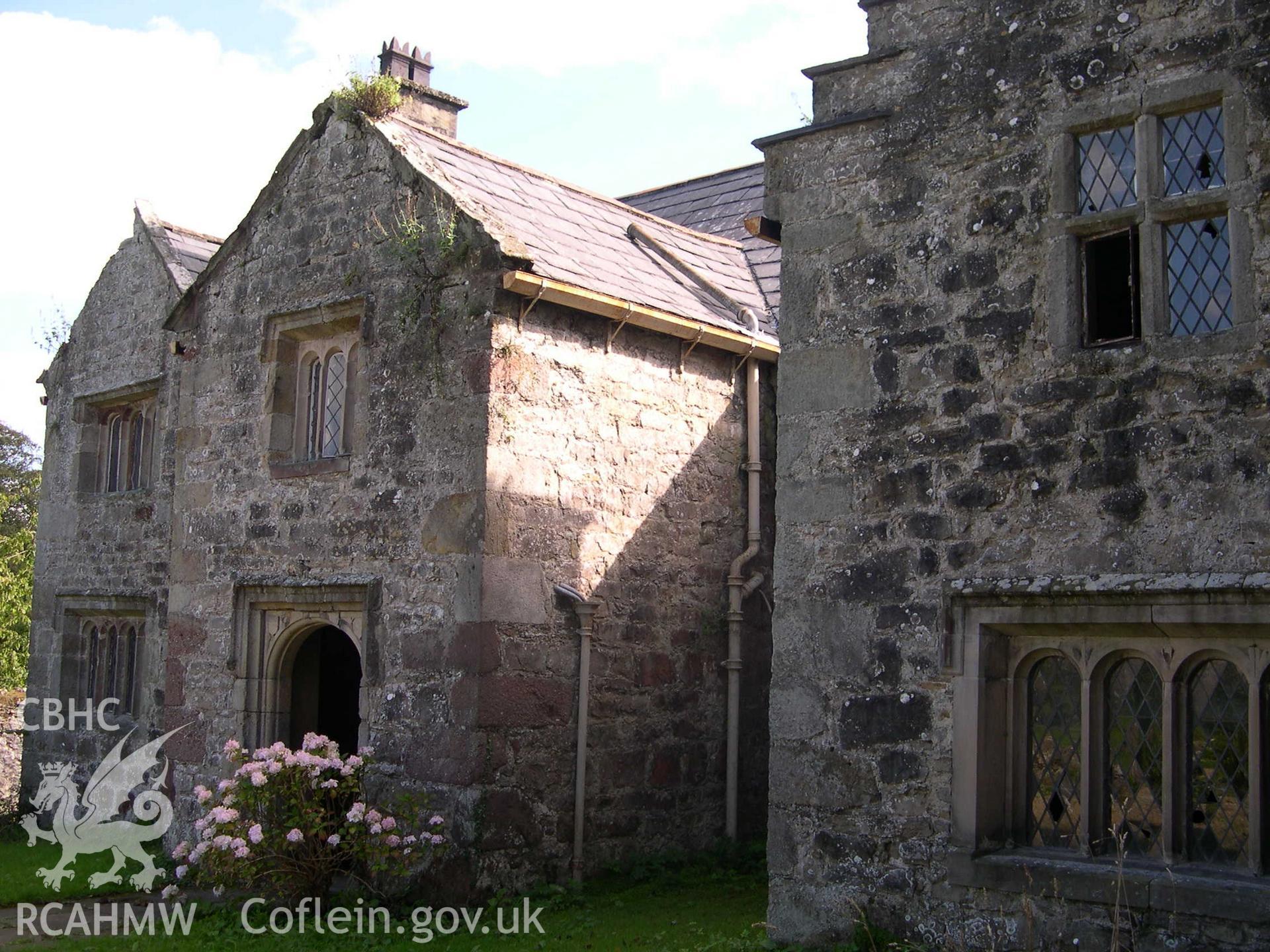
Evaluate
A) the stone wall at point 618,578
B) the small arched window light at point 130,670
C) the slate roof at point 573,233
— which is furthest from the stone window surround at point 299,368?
the small arched window light at point 130,670

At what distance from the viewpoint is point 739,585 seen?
35.2 feet

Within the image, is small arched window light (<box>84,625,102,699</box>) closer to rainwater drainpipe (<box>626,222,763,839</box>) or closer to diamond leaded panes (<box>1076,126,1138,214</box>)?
rainwater drainpipe (<box>626,222,763,839</box>)

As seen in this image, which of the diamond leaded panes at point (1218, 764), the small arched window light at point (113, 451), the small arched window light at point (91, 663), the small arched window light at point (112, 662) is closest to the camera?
the diamond leaded panes at point (1218, 764)

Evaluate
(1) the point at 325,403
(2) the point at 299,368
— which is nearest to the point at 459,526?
(1) the point at 325,403

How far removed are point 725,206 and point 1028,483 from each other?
10.1 meters

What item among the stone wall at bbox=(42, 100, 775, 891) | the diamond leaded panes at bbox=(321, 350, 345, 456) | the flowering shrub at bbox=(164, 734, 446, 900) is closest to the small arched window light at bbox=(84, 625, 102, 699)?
the stone wall at bbox=(42, 100, 775, 891)

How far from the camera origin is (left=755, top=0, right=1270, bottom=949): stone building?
18.5 ft

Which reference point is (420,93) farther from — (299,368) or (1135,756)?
(1135,756)

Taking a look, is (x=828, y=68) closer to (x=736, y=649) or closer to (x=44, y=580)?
(x=736, y=649)

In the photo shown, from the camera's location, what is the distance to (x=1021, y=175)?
6398mm

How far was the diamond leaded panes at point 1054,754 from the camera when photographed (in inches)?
240

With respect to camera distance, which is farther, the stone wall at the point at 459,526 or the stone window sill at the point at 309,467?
the stone window sill at the point at 309,467

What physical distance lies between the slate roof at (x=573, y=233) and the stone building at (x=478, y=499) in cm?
4

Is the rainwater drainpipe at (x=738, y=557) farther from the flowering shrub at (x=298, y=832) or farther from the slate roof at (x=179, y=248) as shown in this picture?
the slate roof at (x=179, y=248)
